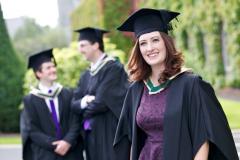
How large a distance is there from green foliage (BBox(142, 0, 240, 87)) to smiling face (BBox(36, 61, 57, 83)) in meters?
9.97

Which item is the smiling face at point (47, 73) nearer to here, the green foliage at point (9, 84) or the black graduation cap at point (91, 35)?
the black graduation cap at point (91, 35)

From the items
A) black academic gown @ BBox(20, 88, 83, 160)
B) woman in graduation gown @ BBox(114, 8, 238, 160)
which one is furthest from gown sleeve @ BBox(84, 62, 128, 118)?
woman in graduation gown @ BBox(114, 8, 238, 160)

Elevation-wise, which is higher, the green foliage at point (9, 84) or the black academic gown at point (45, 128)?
the black academic gown at point (45, 128)

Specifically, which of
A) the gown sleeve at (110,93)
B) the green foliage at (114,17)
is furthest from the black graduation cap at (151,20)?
the green foliage at (114,17)

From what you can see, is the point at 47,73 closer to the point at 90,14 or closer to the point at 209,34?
the point at 209,34

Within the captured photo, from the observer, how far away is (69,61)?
12305 millimetres

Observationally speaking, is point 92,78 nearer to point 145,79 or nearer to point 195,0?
point 145,79

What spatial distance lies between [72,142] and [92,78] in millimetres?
719

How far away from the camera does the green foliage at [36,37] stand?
68.9 m

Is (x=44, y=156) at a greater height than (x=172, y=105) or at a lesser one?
lesser

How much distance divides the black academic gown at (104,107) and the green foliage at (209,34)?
384 inches

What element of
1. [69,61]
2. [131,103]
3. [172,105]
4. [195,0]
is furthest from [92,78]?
[195,0]

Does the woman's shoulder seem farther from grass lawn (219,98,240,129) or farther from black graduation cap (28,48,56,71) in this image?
grass lawn (219,98,240,129)

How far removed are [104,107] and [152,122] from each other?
2.48 metres
